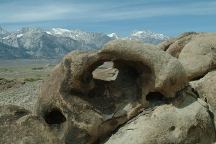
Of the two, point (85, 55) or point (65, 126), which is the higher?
point (85, 55)

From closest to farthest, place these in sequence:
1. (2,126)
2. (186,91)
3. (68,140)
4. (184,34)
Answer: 1. (2,126)
2. (68,140)
3. (186,91)
4. (184,34)

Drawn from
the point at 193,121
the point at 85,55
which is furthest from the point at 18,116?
the point at 193,121

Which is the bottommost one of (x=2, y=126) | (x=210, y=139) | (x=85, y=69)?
(x=210, y=139)

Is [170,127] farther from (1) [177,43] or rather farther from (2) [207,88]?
(1) [177,43]

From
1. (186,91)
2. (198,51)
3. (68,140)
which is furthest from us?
(198,51)

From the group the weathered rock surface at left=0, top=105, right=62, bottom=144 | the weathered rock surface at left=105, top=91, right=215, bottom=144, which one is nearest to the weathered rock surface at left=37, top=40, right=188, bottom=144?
the weathered rock surface at left=105, top=91, right=215, bottom=144

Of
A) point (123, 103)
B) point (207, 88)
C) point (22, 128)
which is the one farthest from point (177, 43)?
point (22, 128)

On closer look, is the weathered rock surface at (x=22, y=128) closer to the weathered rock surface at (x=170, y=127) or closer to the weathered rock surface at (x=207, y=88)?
the weathered rock surface at (x=170, y=127)

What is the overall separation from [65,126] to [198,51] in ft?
16.0

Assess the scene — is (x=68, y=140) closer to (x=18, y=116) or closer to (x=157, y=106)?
(x=18, y=116)

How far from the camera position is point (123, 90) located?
39.4ft

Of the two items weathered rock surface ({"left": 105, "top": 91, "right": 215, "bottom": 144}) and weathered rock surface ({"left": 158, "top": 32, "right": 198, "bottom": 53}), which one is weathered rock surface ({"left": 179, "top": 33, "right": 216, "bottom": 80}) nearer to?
weathered rock surface ({"left": 158, "top": 32, "right": 198, "bottom": 53})

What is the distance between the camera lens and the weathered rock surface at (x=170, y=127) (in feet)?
36.4

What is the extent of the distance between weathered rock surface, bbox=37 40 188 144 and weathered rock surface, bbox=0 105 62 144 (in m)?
0.74
